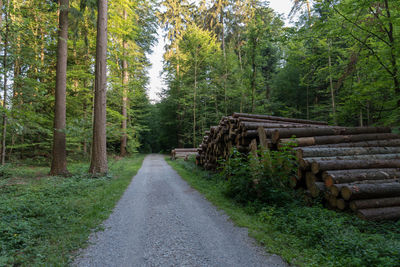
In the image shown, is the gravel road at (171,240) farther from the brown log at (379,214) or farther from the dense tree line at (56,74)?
the dense tree line at (56,74)

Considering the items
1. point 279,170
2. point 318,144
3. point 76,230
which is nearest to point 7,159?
point 76,230

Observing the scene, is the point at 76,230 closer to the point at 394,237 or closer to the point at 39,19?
the point at 394,237

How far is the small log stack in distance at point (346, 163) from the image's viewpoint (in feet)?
13.6

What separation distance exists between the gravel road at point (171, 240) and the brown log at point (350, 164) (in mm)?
2428

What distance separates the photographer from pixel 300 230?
3607 millimetres

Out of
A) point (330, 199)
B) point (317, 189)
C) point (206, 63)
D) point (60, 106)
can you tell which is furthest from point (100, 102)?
point (206, 63)

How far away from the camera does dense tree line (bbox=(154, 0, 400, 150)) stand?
7.31 m

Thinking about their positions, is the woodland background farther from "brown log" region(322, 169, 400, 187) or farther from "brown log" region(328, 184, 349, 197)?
"brown log" region(328, 184, 349, 197)

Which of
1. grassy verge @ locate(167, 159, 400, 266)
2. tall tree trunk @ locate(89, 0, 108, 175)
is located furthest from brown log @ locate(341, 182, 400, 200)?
tall tree trunk @ locate(89, 0, 108, 175)

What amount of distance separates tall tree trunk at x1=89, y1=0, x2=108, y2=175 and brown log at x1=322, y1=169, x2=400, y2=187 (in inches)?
357

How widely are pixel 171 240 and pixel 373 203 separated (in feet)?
13.5

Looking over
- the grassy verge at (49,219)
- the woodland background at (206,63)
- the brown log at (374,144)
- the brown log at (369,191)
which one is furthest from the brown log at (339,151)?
the grassy verge at (49,219)

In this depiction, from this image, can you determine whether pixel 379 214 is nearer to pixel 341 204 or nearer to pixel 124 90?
pixel 341 204

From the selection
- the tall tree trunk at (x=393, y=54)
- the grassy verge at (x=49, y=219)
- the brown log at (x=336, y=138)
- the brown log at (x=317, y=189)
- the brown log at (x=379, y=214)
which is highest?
the tall tree trunk at (x=393, y=54)
